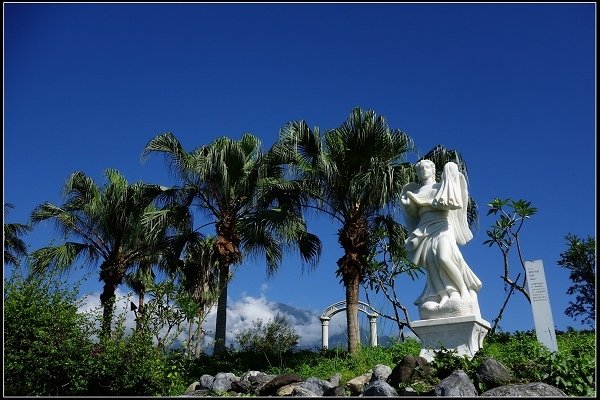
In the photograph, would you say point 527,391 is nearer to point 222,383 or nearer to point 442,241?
point 442,241

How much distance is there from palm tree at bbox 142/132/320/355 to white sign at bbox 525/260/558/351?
6.41 m

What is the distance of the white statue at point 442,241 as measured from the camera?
342 inches

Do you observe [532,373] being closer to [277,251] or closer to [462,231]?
[462,231]

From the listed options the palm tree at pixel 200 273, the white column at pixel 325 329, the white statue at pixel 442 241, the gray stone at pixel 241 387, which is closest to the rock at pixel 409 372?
the white statue at pixel 442 241

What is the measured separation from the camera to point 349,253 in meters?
14.2

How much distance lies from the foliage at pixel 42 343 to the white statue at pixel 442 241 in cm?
500

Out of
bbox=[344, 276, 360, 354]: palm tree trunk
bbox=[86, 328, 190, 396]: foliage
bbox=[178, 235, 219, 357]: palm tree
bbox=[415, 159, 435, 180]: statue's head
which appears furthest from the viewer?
bbox=[178, 235, 219, 357]: palm tree

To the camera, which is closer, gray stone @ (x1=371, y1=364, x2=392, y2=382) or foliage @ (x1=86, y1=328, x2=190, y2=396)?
A: gray stone @ (x1=371, y1=364, x2=392, y2=382)

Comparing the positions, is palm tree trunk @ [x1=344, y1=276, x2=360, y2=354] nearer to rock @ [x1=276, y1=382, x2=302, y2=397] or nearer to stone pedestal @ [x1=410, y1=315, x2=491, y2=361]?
stone pedestal @ [x1=410, y1=315, x2=491, y2=361]

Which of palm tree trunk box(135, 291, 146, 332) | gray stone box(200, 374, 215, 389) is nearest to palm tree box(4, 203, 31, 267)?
palm tree trunk box(135, 291, 146, 332)

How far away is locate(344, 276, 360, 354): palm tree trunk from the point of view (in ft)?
43.8

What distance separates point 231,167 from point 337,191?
2932 millimetres

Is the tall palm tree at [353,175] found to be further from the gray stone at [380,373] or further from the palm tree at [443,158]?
the gray stone at [380,373]

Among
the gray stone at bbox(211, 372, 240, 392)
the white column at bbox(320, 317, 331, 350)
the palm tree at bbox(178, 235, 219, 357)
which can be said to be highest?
the palm tree at bbox(178, 235, 219, 357)
